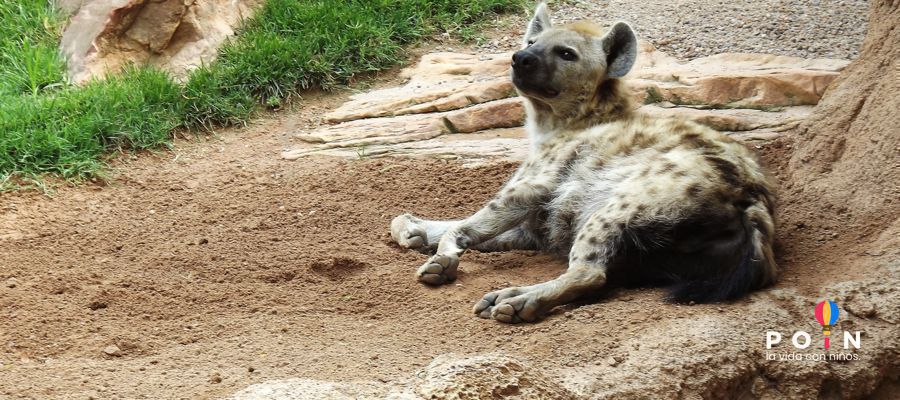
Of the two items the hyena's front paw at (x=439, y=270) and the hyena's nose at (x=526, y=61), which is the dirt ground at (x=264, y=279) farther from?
the hyena's nose at (x=526, y=61)

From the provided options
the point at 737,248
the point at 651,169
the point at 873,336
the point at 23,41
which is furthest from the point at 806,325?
the point at 23,41

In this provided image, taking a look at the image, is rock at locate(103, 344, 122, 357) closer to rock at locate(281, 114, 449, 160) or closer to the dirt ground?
the dirt ground

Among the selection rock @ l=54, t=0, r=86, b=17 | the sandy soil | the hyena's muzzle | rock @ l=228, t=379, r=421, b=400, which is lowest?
the sandy soil

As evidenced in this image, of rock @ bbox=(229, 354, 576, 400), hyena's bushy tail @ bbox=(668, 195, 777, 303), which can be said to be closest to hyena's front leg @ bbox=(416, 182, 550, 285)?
hyena's bushy tail @ bbox=(668, 195, 777, 303)

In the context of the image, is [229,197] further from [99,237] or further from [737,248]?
[737,248]

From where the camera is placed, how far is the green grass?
17.1 feet

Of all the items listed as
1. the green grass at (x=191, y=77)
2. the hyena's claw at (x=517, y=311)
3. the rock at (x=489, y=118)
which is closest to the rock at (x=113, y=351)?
the hyena's claw at (x=517, y=311)

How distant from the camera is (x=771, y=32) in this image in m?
5.94

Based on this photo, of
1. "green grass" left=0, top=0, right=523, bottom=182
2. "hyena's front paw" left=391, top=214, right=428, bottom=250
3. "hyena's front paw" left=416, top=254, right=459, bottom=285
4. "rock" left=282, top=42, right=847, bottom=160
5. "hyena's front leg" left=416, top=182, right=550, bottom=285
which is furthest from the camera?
"green grass" left=0, top=0, right=523, bottom=182

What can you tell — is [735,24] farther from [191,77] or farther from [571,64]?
[191,77]

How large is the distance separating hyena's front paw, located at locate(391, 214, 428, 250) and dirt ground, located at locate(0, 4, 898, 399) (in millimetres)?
69

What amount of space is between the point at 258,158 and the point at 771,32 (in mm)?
3062

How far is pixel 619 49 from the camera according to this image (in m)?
4.49

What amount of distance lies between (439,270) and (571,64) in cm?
122
